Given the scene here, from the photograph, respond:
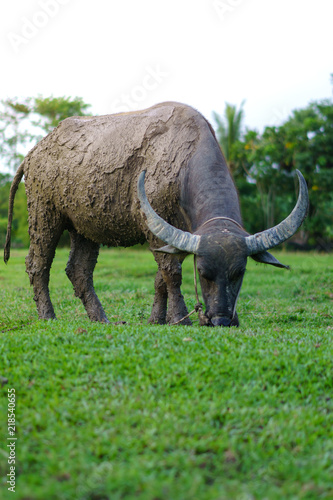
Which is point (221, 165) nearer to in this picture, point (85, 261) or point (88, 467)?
point (85, 261)

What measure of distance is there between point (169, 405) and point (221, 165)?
2.99 metres

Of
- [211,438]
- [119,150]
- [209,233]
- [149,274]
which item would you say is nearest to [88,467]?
[211,438]

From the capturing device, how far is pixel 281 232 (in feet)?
14.8

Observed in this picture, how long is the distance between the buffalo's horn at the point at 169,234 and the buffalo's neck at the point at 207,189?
1.35ft

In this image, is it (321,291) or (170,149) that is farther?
(321,291)

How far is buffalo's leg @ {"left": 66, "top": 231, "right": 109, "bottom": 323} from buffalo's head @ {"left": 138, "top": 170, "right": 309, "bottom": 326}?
6.77 ft

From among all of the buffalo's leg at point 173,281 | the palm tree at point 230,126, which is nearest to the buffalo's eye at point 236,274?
the buffalo's leg at point 173,281

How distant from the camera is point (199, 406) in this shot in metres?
2.79

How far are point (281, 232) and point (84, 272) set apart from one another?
2.96 m

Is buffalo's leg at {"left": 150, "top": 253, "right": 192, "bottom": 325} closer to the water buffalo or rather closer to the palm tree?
the water buffalo

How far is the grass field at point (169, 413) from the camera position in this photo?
7.16 feet

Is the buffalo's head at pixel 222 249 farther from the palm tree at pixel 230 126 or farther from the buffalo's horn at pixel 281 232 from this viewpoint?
the palm tree at pixel 230 126

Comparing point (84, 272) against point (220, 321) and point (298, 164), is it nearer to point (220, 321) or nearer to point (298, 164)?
point (220, 321)

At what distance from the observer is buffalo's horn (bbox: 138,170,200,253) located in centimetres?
439
